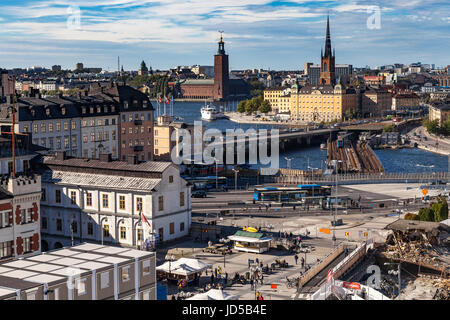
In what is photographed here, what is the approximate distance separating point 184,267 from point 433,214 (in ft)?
64.9

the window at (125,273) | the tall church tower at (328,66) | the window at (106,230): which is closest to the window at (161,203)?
the window at (106,230)

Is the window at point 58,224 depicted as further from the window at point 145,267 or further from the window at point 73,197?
the window at point 145,267

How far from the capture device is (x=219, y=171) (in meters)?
63.4

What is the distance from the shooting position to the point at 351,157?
3684 inches

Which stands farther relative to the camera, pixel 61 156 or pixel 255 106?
pixel 255 106

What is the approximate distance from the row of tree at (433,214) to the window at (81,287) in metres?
26.9

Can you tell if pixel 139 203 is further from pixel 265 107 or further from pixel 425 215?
pixel 265 107

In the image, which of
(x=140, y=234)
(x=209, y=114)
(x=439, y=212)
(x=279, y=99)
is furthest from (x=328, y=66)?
(x=140, y=234)

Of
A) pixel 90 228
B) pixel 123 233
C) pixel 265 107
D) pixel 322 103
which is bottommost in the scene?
pixel 123 233

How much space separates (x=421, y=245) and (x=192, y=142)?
37715 mm

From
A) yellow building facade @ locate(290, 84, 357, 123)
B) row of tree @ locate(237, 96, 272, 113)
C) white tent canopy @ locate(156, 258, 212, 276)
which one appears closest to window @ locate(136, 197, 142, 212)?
white tent canopy @ locate(156, 258, 212, 276)

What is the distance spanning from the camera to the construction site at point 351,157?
78188 millimetres
